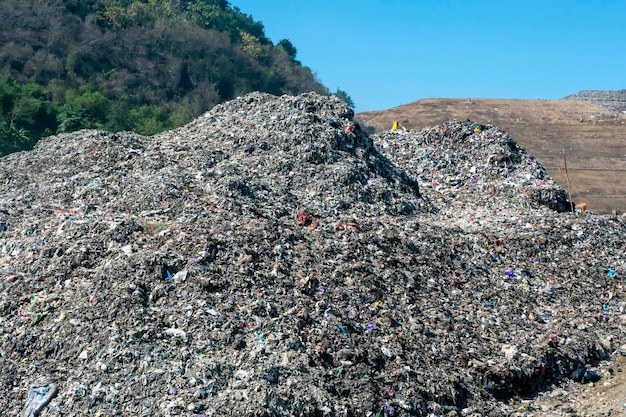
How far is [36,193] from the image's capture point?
859cm

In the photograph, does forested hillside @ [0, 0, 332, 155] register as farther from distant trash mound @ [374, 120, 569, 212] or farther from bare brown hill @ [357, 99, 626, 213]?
distant trash mound @ [374, 120, 569, 212]

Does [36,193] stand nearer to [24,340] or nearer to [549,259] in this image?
[24,340]

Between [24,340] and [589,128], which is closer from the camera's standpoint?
[24,340]

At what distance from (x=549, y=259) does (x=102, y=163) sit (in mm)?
5804

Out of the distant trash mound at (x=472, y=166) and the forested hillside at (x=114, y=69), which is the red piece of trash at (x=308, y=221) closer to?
the distant trash mound at (x=472, y=166)

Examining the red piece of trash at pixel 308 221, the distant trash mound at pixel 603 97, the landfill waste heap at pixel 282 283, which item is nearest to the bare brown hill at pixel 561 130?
the distant trash mound at pixel 603 97

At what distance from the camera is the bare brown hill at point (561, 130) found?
1841 cm

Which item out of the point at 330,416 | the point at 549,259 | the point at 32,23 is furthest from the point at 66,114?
the point at 330,416

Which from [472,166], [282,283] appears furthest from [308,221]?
[472,166]

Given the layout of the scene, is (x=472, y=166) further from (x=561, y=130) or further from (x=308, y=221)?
(x=561, y=130)

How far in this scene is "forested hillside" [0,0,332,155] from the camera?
20891 millimetres

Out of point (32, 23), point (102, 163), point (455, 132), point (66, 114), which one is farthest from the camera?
point (32, 23)

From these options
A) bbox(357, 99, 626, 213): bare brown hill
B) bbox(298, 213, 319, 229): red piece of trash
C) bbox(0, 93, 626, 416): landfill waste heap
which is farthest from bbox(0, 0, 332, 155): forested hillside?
bbox(298, 213, 319, 229): red piece of trash

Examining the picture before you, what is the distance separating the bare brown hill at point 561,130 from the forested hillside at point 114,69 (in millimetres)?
9187
